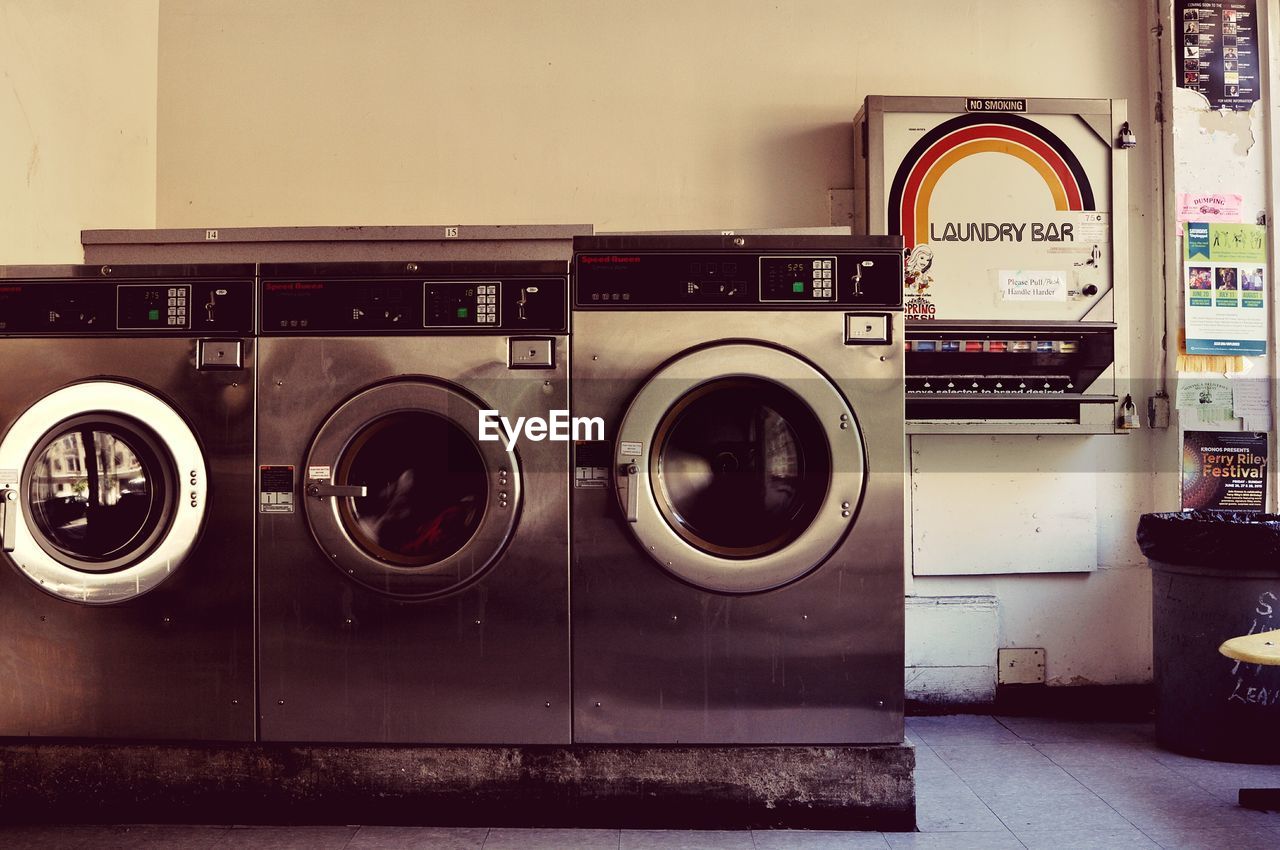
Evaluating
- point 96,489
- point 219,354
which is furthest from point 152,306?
point 96,489

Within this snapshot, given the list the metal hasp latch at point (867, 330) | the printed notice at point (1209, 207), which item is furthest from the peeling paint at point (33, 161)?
the printed notice at point (1209, 207)

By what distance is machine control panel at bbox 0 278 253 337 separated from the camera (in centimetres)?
234

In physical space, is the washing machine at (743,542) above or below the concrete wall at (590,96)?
below

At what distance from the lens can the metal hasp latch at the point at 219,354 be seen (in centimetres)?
232

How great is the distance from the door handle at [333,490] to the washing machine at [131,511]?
189 millimetres

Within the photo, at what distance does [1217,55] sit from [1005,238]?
1175mm

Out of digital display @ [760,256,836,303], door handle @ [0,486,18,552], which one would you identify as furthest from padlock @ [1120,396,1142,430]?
door handle @ [0,486,18,552]

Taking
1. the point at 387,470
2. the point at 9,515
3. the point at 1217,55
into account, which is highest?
the point at 1217,55

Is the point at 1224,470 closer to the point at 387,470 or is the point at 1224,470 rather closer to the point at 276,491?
the point at 387,470

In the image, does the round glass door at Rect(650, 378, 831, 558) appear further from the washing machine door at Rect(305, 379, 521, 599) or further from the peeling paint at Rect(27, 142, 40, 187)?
the peeling paint at Rect(27, 142, 40, 187)

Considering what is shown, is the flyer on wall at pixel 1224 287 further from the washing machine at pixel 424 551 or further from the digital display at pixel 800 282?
the washing machine at pixel 424 551

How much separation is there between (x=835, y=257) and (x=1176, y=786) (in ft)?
6.09

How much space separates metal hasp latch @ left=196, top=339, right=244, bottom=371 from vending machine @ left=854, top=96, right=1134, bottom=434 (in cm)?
214

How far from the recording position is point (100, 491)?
7.66ft
